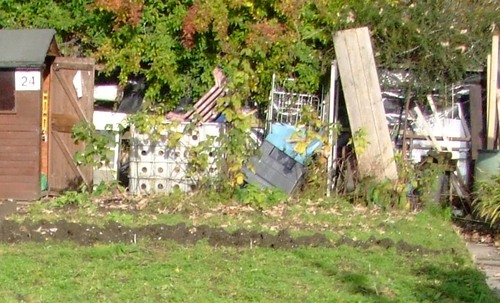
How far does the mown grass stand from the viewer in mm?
7469

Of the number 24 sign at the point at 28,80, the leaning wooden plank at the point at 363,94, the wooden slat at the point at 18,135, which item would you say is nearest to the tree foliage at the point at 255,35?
the leaning wooden plank at the point at 363,94

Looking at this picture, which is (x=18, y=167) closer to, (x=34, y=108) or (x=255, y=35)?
(x=34, y=108)

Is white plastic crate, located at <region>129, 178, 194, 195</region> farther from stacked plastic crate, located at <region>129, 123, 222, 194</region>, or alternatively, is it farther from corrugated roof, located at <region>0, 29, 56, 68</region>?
corrugated roof, located at <region>0, 29, 56, 68</region>

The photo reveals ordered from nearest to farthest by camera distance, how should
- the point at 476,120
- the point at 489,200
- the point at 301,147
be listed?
1. the point at 489,200
2. the point at 301,147
3. the point at 476,120

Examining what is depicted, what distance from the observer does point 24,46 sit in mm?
12219

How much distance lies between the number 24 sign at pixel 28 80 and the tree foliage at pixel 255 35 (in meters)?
1.34

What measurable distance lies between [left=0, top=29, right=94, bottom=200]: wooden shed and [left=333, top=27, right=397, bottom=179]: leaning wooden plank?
3.61m

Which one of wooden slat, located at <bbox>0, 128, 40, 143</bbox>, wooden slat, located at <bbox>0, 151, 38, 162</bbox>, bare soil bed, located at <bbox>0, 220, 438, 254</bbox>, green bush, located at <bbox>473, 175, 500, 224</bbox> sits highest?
wooden slat, located at <bbox>0, 128, 40, 143</bbox>

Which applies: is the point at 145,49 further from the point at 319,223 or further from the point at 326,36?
the point at 319,223

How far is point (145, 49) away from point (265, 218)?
11.4 ft

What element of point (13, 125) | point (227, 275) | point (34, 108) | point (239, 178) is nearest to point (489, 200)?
point (239, 178)

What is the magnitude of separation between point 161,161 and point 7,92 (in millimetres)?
2290

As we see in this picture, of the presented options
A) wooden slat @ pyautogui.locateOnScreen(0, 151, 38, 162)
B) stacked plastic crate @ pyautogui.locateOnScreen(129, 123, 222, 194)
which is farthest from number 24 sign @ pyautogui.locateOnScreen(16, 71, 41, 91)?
stacked plastic crate @ pyautogui.locateOnScreen(129, 123, 222, 194)

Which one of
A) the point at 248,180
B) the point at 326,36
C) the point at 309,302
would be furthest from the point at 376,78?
the point at 309,302
